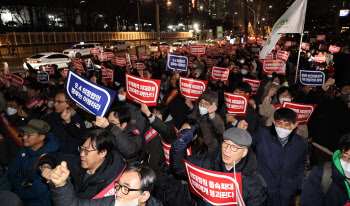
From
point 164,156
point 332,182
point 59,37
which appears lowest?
point 164,156

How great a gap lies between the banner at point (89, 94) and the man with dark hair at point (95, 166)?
1.15ft

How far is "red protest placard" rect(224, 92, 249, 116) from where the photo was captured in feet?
15.0

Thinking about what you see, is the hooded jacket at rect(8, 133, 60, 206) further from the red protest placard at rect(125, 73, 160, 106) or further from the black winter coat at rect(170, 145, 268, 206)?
the black winter coat at rect(170, 145, 268, 206)

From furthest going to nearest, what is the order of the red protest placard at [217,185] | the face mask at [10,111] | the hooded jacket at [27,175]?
the face mask at [10,111] → the hooded jacket at [27,175] → the red protest placard at [217,185]

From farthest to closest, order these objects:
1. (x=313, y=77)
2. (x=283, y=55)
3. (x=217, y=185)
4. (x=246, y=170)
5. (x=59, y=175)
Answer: (x=283, y=55) → (x=313, y=77) → (x=246, y=170) → (x=217, y=185) → (x=59, y=175)

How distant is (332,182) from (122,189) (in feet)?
6.81

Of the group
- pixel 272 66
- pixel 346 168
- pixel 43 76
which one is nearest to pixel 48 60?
pixel 43 76

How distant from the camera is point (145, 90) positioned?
151 inches

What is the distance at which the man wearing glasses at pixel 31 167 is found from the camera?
9.82ft

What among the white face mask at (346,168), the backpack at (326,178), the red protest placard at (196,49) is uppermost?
the red protest placard at (196,49)

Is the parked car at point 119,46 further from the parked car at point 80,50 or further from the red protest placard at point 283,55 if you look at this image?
the red protest placard at point 283,55

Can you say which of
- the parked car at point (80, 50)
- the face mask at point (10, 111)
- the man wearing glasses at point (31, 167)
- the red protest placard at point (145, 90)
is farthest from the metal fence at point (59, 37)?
the man wearing glasses at point (31, 167)

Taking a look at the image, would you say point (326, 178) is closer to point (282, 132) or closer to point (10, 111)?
point (282, 132)

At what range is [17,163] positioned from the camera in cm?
319
